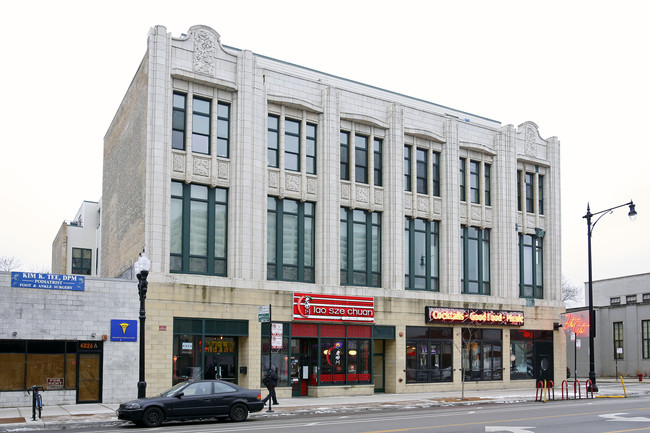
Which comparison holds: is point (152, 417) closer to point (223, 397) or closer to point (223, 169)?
point (223, 397)

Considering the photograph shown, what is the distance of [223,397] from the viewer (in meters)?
22.9

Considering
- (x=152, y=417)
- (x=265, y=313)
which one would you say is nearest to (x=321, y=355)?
(x=265, y=313)

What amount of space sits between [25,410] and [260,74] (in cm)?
1768

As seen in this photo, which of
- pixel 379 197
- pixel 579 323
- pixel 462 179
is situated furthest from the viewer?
pixel 579 323

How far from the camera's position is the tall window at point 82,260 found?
52675mm

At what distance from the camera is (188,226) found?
3156cm

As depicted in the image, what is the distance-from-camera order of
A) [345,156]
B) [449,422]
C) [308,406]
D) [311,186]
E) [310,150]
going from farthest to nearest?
[345,156], [310,150], [311,186], [308,406], [449,422]

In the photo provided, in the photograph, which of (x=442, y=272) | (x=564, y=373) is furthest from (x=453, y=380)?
(x=564, y=373)

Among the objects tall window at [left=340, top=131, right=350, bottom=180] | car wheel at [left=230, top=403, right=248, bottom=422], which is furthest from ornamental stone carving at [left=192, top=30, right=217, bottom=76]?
car wheel at [left=230, top=403, right=248, bottom=422]

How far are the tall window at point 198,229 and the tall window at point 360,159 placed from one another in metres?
7.66

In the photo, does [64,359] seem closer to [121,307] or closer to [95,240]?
[121,307]

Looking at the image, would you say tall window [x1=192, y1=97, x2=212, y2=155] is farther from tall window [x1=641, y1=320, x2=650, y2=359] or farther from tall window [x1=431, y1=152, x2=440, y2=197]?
tall window [x1=641, y1=320, x2=650, y2=359]

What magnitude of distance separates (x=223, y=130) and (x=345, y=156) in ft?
22.5

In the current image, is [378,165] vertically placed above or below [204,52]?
below
